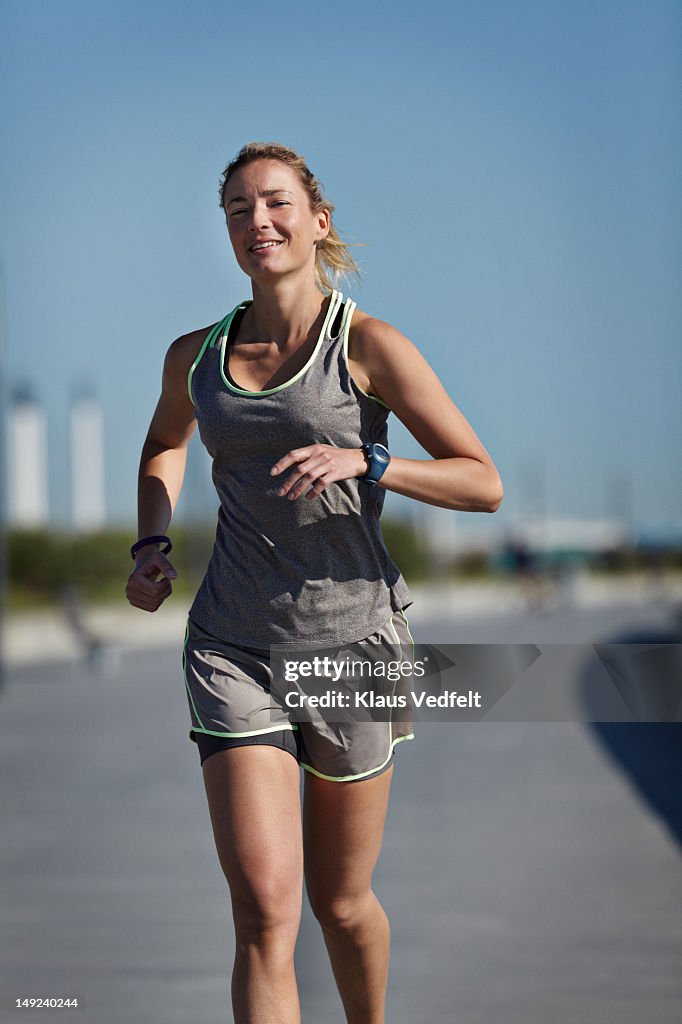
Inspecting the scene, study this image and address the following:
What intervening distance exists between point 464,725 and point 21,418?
30.9m

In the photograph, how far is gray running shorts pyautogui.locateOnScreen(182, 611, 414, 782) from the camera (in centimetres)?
271

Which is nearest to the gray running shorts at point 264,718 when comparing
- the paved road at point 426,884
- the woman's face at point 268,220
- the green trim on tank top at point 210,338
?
the green trim on tank top at point 210,338

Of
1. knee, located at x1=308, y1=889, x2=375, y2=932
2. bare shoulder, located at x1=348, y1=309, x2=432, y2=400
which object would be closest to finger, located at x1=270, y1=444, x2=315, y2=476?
bare shoulder, located at x1=348, y1=309, x2=432, y2=400

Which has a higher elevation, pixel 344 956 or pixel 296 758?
pixel 296 758

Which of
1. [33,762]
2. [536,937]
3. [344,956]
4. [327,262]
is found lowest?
→ [33,762]

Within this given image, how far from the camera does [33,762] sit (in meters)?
9.36

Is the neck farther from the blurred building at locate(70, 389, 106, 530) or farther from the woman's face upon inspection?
the blurred building at locate(70, 389, 106, 530)

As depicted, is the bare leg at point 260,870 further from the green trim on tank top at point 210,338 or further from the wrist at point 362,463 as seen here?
the green trim on tank top at point 210,338

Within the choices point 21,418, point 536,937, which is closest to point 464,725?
point 536,937

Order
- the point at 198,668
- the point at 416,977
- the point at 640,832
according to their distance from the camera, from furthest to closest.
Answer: the point at 640,832 → the point at 416,977 → the point at 198,668

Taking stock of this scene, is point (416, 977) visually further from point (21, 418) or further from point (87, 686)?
point (21, 418)

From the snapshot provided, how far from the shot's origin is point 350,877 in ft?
9.32

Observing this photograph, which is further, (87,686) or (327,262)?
(87,686)
